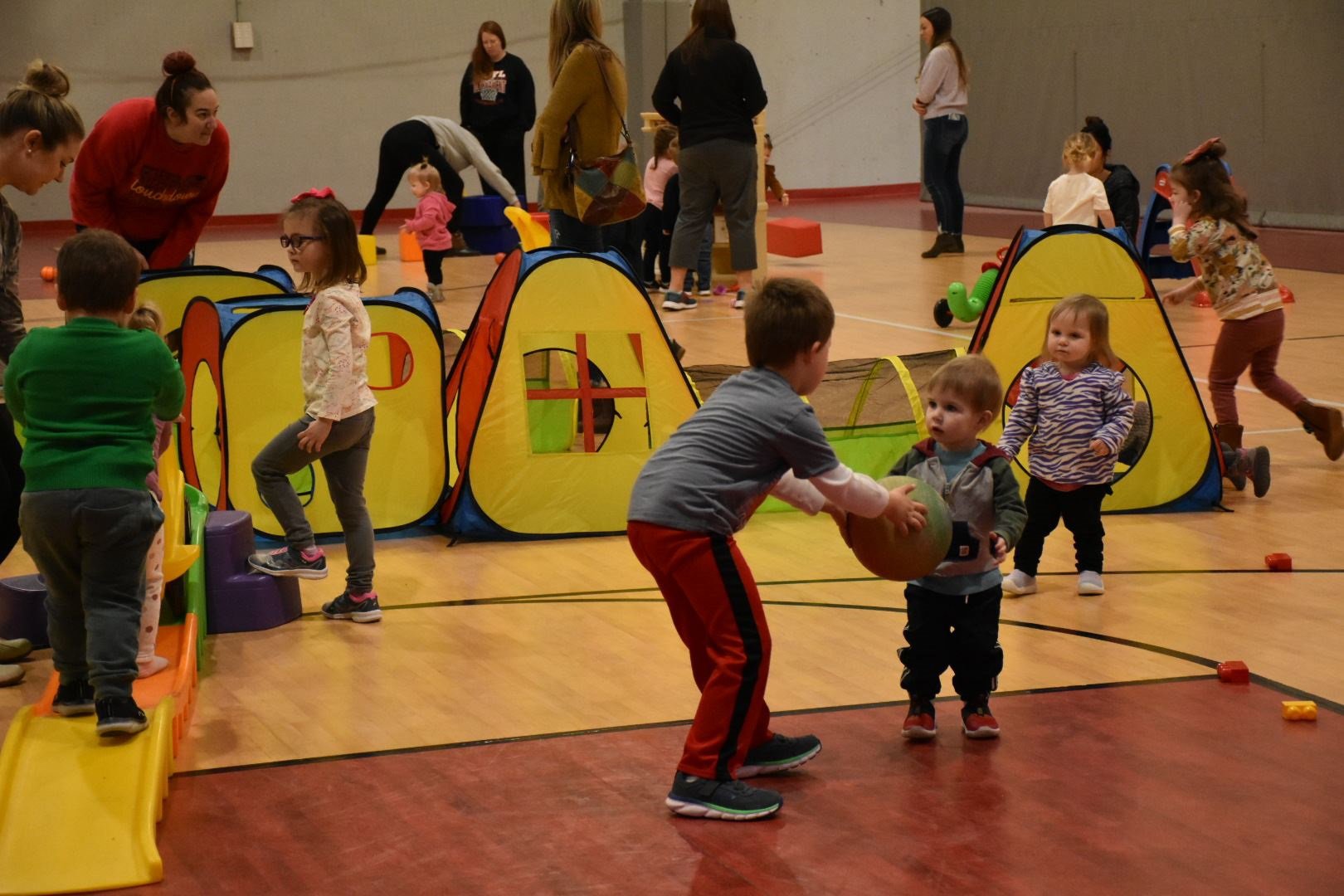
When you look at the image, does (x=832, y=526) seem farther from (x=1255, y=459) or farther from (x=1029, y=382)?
(x=1255, y=459)

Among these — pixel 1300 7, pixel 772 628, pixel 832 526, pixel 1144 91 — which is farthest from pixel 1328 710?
pixel 1144 91

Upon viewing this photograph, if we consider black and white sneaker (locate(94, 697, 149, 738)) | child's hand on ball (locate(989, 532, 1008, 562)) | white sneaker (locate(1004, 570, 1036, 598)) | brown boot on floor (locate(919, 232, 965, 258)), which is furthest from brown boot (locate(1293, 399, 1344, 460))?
brown boot on floor (locate(919, 232, 965, 258))

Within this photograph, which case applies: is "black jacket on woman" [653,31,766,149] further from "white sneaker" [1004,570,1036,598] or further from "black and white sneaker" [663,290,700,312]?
"white sneaker" [1004,570,1036,598]

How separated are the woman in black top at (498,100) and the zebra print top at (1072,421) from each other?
945 cm

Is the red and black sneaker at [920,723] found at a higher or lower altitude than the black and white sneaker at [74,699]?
lower

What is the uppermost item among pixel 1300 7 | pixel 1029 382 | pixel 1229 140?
pixel 1300 7

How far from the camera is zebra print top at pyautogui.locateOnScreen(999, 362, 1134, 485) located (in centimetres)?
494

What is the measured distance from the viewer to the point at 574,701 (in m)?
4.09

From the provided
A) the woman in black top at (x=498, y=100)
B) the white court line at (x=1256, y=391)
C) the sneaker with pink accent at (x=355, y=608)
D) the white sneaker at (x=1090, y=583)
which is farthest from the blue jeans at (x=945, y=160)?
the sneaker with pink accent at (x=355, y=608)

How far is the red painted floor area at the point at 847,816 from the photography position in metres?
3.06

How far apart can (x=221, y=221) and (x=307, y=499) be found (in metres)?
13.2

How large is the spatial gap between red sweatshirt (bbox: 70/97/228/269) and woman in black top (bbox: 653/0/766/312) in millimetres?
3939

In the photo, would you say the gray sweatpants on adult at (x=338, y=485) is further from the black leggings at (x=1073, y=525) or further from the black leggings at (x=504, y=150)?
the black leggings at (x=504, y=150)

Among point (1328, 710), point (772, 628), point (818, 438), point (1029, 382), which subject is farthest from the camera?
point (1029, 382)
